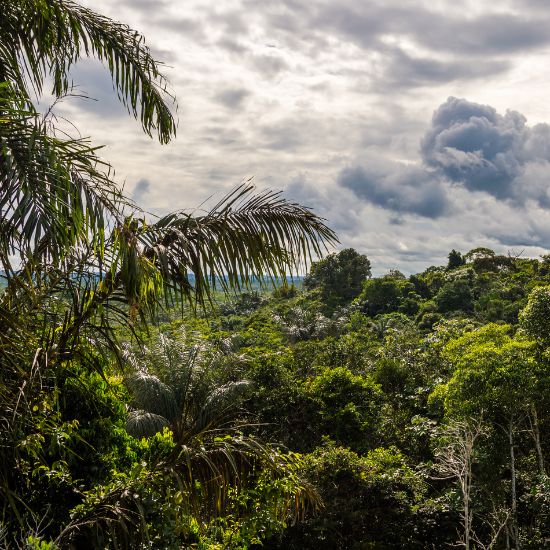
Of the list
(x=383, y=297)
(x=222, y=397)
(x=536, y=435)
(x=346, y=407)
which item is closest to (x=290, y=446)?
(x=346, y=407)

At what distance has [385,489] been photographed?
11469mm

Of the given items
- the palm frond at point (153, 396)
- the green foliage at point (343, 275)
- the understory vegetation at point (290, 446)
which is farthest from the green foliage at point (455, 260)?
the palm frond at point (153, 396)

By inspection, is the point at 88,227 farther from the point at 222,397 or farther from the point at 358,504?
the point at 222,397

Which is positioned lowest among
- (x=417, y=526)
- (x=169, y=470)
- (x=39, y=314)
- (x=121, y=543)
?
(x=417, y=526)

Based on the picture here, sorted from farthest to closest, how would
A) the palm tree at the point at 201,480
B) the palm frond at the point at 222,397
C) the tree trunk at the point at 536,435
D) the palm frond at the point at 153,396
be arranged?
the palm frond at the point at 222,397 → the palm frond at the point at 153,396 → the tree trunk at the point at 536,435 → the palm tree at the point at 201,480

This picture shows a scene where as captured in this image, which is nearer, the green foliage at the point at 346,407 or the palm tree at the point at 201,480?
the palm tree at the point at 201,480

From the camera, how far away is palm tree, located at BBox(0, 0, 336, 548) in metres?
2.60

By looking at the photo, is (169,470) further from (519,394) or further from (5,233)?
(519,394)

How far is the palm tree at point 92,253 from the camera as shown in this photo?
8.52 feet

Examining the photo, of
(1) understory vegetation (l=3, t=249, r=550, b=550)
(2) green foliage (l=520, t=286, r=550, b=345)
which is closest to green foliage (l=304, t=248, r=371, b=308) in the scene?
(1) understory vegetation (l=3, t=249, r=550, b=550)

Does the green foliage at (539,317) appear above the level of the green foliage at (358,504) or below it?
above

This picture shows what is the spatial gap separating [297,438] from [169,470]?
12229 mm

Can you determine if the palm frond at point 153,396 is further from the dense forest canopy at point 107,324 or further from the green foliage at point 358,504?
the dense forest canopy at point 107,324

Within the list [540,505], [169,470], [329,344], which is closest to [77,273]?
[169,470]
